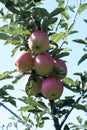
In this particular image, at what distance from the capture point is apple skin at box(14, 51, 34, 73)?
7.97 feet

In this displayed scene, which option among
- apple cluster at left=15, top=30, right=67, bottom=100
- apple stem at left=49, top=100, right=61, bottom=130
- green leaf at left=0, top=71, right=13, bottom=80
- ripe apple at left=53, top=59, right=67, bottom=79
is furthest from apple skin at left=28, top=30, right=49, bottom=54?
apple stem at left=49, top=100, right=61, bottom=130

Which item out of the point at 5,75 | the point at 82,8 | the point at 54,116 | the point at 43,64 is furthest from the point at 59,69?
the point at 82,8

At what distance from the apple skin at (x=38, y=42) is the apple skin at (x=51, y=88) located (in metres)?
0.25

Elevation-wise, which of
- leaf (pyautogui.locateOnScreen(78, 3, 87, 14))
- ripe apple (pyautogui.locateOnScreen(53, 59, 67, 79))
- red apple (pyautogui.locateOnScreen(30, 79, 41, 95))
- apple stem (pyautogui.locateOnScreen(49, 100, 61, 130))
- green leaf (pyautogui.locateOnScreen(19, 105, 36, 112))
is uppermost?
leaf (pyautogui.locateOnScreen(78, 3, 87, 14))

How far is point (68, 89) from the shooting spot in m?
2.68

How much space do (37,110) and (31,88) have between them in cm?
20

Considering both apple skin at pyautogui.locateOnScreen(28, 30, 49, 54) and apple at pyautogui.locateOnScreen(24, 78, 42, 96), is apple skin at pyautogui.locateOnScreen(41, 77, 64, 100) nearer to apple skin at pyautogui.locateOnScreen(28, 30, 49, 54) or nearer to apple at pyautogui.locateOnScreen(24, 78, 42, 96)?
apple at pyautogui.locateOnScreen(24, 78, 42, 96)

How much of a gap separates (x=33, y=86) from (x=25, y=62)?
198 millimetres

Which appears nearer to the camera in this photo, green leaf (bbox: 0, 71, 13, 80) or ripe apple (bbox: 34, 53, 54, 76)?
ripe apple (bbox: 34, 53, 54, 76)

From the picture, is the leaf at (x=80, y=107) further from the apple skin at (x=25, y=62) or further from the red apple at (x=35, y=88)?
the apple skin at (x=25, y=62)

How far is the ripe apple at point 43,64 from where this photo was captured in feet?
7.78

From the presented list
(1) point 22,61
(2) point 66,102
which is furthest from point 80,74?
(1) point 22,61

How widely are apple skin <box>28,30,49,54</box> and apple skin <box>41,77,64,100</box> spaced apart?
247 millimetres

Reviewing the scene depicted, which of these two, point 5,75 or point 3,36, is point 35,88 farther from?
point 3,36
